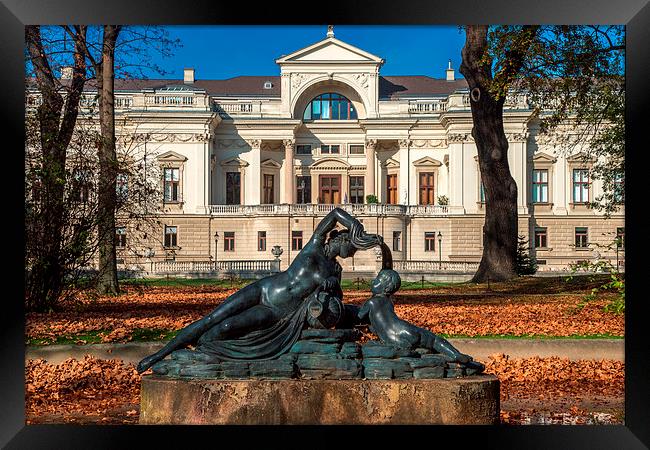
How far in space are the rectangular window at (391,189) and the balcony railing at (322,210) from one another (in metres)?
4.86

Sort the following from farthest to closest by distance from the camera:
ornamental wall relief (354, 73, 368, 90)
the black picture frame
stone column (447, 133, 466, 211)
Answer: ornamental wall relief (354, 73, 368, 90) → stone column (447, 133, 466, 211) → the black picture frame

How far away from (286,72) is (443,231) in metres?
15.5

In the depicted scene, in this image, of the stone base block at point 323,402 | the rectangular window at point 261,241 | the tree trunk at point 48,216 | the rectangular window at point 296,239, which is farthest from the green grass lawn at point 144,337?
the rectangular window at point 261,241

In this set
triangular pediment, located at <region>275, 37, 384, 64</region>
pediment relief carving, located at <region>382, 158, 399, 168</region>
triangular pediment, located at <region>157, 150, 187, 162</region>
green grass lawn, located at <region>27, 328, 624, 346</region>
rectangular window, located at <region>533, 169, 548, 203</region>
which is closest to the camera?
green grass lawn, located at <region>27, 328, 624, 346</region>

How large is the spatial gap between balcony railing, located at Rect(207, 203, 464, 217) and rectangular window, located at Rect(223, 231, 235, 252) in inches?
50.7

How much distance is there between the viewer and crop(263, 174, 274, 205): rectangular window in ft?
185

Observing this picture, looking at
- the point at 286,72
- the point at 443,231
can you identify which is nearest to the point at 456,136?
the point at 443,231

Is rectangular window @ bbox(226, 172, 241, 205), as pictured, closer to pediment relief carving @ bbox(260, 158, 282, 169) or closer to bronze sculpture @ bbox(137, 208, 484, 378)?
pediment relief carving @ bbox(260, 158, 282, 169)

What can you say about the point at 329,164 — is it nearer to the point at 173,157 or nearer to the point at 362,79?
the point at 362,79

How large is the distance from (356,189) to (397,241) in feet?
24.7

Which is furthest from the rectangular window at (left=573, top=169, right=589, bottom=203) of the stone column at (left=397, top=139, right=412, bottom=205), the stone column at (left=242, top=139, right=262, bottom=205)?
the stone column at (left=242, top=139, right=262, bottom=205)

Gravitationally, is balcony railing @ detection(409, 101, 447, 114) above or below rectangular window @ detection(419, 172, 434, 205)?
above

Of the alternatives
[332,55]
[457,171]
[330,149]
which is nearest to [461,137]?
[457,171]

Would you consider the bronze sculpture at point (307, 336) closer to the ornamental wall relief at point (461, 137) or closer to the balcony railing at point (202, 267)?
the balcony railing at point (202, 267)
